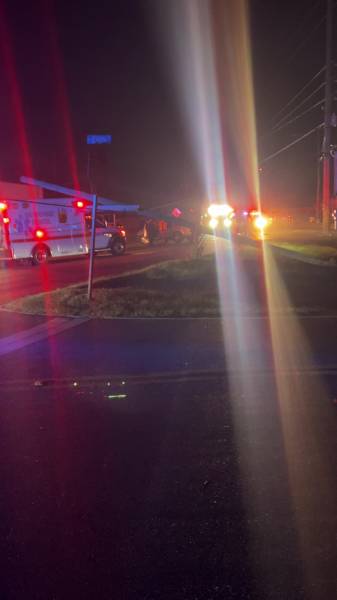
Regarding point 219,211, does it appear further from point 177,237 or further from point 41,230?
point 177,237

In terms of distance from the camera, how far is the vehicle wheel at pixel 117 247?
2519cm

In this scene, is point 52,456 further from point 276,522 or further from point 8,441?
point 276,522

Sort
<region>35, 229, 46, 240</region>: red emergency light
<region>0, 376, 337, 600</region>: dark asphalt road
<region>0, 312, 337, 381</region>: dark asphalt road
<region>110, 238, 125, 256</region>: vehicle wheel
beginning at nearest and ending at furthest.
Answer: <region>0, 376, 337, 600</region>: dark asphalt road < <region>0, 312, 337, 381</region>: dark asphalt road < <region>35, 229, 46, 240</region>: red emergency light < <region>110, 238, 125, 256</region>: vehicle wheel

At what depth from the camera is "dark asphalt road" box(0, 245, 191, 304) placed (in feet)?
47.8

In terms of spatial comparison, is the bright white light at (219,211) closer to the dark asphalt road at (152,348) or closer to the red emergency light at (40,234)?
the red emergency light at (40,234)

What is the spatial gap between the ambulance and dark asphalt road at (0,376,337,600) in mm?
16149

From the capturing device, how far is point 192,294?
11.3 m

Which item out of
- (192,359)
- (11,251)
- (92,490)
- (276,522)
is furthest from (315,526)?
(11,251)

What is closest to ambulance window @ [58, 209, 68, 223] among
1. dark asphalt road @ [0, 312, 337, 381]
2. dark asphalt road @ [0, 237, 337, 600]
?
dark asphalt road @ [0, 312, 337, 381]

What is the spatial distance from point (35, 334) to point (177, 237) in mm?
25318

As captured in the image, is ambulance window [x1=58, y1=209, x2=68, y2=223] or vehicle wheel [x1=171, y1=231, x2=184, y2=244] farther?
vehicle wheel [x1=171, y1=231, x2=184, y2=244]

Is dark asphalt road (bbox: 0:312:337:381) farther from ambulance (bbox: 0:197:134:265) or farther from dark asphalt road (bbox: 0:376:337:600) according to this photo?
ambulance (bbox: 0:197:134:265)

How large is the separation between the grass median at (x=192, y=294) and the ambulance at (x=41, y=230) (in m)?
7.77

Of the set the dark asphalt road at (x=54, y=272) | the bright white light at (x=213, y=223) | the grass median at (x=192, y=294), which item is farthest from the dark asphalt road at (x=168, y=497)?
the bright white light at (x=213, y=223)
